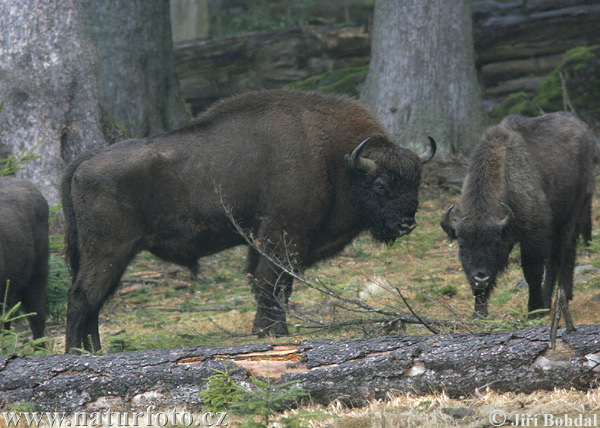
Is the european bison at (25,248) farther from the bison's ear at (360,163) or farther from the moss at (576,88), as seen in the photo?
the moss at (576,88)

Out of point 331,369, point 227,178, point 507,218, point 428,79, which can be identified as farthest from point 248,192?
point 428,79

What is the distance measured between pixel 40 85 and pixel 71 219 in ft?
12.3

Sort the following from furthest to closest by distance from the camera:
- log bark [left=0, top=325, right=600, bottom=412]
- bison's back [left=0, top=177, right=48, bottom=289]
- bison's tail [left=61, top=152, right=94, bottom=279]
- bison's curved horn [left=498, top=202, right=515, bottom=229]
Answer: bison's curved horn [left=498, top=202, right=515, bottom=229]
bison's back [left=0, top=177, right=48, bottom=289]
bison's tail [left=61, top=152, right=94, bottom=279]
log bark [left=0, top=325, right=600, bottom=412]

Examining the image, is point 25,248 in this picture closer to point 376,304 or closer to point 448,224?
point 376,304

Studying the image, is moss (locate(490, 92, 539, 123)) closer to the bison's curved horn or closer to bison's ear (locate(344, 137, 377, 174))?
the bison's curved horn

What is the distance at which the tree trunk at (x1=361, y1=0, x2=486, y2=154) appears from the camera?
14148 mm

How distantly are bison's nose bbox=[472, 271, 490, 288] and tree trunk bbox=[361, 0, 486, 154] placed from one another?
6.38 metres

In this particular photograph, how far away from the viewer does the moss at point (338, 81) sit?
17219mm

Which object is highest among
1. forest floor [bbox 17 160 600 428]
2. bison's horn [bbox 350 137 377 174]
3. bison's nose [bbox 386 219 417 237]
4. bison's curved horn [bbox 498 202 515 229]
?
bison's horn [bbox 350 137 377 174]

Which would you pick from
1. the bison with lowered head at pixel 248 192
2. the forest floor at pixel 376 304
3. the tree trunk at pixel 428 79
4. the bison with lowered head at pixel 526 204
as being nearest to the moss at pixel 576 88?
the tree trunk at pixel 428 79

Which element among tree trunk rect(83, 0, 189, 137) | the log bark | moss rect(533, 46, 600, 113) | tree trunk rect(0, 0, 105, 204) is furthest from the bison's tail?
moss rect(533, 46, 600, 113)

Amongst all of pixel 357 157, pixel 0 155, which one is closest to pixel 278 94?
pixel 357 157

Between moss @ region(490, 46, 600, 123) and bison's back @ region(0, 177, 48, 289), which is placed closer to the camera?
bison's back @ region(0, 177, 48, 289)

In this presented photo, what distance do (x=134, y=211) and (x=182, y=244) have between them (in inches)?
24.3
